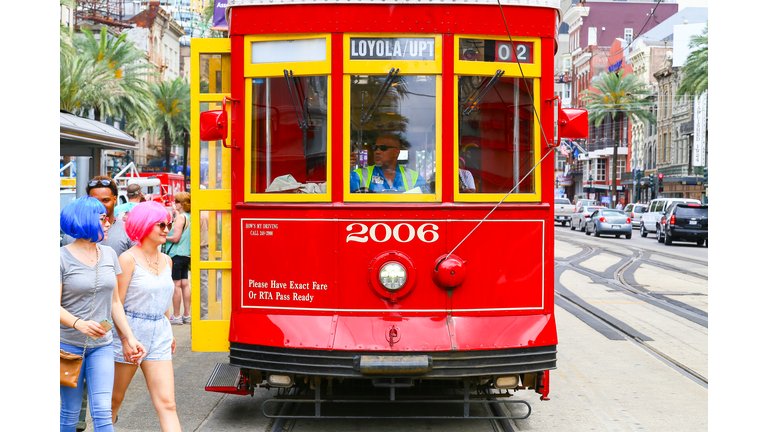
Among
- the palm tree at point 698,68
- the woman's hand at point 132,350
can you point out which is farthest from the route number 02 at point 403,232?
the palm tree at point 698,68

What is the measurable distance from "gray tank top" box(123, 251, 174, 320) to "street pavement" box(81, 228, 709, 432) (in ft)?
5.27

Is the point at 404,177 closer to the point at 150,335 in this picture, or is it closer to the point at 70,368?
the point at 150,335

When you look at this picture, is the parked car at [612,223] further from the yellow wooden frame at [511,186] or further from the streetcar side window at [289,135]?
the streetcar side window at [289,135]

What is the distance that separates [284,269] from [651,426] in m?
3.06

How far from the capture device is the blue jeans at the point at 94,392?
13.3 ft

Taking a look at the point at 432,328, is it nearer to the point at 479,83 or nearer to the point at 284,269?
the point at 284,269

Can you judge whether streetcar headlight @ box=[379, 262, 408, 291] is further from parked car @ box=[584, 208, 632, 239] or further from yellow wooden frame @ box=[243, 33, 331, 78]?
parked car @ box=[584, 208, 632, 239]

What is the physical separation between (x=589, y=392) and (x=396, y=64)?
3685 mm

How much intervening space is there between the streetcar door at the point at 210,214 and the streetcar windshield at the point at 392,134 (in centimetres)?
108

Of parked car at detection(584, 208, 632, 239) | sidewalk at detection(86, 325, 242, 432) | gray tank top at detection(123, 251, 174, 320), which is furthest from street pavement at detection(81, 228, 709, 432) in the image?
parked car at detection(584, 208, 632, 239)

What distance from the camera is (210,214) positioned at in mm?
5699

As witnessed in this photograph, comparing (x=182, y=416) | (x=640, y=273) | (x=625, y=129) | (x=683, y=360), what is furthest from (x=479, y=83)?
(x=625, y=129)

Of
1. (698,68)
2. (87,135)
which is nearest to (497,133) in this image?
(87,135)

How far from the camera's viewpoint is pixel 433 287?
514cm
